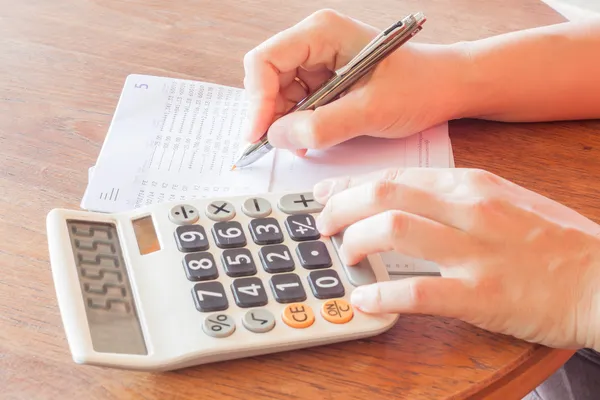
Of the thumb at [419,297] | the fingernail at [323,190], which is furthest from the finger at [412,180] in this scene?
the thumb at [419,297]

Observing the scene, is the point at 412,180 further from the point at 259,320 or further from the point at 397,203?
the point at 259,320

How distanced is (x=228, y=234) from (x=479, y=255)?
0.20 m

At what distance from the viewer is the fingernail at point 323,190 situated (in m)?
0.66

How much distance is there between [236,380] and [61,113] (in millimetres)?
383

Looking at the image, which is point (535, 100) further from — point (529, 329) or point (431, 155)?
point (529, 329)

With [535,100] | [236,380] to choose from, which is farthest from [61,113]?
[535,100]

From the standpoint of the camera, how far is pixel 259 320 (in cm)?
56

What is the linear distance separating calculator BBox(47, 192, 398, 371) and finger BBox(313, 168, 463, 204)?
14mm

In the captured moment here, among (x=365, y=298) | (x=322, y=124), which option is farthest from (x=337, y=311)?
(x=322, y=124)

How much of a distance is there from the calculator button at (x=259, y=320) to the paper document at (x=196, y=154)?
0.16 meters

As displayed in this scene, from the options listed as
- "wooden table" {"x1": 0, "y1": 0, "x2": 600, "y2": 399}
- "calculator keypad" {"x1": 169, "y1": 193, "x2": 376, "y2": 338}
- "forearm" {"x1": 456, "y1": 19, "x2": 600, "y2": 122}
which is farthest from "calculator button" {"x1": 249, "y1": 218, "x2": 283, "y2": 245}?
"forearm" {"x1": 456, "y1": 19, "x2": 600, "y2": 122}

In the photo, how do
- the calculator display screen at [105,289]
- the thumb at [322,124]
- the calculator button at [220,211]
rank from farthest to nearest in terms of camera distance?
the thumb at [322,124] → the calculator button at [220,211] → the calculator display screen at [105,289]

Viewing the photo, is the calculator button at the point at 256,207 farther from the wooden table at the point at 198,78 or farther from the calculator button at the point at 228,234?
the wooden table at the point at 198,78

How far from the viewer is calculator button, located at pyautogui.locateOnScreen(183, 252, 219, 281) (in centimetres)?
58
